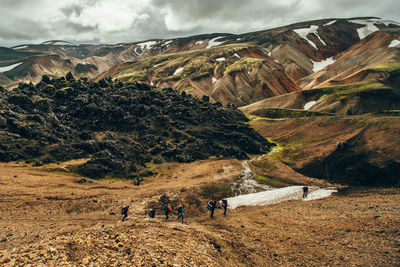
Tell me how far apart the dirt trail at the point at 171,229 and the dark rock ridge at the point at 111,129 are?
25.4ft

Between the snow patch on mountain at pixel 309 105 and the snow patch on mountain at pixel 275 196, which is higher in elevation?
the snow patch on mountain at pixel 309 105

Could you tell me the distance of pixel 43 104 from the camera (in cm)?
6053

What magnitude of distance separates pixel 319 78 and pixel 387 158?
6491 inches

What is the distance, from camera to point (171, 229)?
66.3 feet

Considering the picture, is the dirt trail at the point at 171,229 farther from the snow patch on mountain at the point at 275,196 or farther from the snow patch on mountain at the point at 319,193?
the snow patch on mountain at the point at 275,196

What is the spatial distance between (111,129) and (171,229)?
49712 millimetres

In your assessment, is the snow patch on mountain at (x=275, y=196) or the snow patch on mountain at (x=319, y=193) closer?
the snow patch on mountain at (x=275, y=196)

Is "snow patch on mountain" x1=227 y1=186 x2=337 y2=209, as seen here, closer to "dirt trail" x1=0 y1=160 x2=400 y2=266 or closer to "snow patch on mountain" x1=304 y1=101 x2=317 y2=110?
"dirt trail" x1=0 y1=160 x2=400 y2=266

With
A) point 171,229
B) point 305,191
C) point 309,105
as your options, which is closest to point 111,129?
point 171,229

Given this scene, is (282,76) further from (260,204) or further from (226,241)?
(226,241)

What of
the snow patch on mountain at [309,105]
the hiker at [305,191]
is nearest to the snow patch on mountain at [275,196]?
the hiker at [305,191]

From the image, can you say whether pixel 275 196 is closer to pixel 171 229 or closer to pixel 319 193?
pixel 319 193

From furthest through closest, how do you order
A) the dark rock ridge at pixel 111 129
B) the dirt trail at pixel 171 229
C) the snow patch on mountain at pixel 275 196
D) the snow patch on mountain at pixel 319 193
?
the dark rock ridge at pixel 111 129 → the snow patch on mountain at pixel 319 193 → the snow patch on mountain at pixel 275 196 → the dirt trail at pixel 171 229

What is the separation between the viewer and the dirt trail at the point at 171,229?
14.6m
